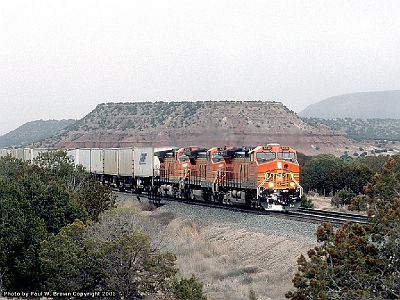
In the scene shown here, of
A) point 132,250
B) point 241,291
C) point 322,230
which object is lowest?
point 241,291

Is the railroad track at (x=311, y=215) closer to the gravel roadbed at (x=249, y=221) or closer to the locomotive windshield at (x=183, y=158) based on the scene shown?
the gravel roadbed at (x=249, y=221)

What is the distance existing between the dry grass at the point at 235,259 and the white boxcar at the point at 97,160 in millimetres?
24829

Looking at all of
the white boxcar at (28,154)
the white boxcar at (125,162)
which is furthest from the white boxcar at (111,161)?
the white boxcar at (28,154)

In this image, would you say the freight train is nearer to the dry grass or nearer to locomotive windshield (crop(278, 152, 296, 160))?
locomotive windshield (crop(278, 152, 296, 160))

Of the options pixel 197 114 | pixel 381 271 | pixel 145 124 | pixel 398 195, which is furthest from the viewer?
pixel 145 124

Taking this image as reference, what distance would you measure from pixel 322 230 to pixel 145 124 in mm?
110405

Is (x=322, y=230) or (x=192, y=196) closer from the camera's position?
(x=322, y=230)

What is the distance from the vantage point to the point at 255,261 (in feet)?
76.1

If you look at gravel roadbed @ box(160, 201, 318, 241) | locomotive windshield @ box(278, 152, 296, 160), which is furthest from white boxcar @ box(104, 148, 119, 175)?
locomotive windshield @ box(278, 152, 296, 160)

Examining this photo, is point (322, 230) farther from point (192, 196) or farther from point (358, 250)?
point (192, 196)

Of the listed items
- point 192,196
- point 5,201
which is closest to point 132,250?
point 5,201

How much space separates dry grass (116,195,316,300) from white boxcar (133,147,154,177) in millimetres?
14902

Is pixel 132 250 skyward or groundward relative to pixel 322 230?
groundward

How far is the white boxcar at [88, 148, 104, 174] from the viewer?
53688mm
